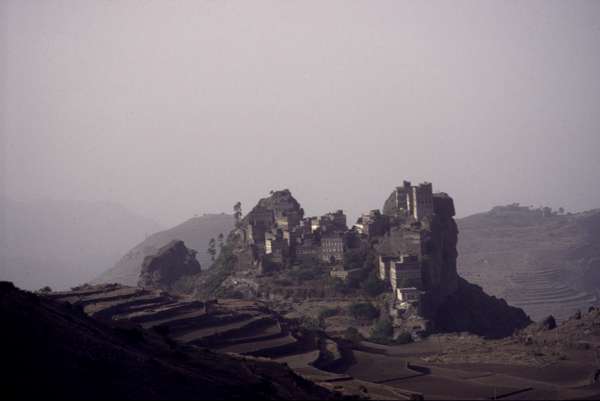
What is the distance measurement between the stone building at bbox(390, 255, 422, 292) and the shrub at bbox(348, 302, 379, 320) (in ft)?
8.74

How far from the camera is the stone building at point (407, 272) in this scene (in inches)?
2482

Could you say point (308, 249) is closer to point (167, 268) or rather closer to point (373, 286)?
point (373, 286)

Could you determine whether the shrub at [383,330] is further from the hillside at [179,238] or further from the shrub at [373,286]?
the hillside at [179,238]

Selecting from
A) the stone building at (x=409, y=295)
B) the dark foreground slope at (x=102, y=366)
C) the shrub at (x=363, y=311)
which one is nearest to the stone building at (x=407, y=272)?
the stone building at (x=409, y=295)

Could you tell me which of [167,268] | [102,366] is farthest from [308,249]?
[102,366]

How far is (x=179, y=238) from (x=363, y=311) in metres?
103

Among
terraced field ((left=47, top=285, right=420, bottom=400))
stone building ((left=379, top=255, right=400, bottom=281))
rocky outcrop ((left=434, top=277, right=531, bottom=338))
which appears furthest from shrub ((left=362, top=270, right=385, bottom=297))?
terraced field ((left=47, top=285, right=420, bottom=400))

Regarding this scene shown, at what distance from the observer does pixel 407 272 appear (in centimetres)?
6325

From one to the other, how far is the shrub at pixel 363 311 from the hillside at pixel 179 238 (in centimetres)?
6740

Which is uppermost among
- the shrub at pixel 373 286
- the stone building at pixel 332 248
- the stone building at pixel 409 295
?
the stone building at pixel 332 248

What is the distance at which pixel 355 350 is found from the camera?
47938 millimetres

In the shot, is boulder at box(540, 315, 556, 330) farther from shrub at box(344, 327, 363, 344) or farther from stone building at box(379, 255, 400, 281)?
stone building at box(379, 255, 400, 281)

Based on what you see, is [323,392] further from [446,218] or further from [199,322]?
[446,218]

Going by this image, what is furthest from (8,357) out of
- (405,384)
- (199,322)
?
(199,322)
